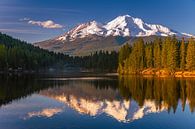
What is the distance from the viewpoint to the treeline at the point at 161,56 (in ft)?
463

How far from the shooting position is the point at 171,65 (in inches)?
5595

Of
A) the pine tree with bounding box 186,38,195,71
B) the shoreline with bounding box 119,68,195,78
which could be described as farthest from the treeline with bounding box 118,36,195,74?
the shoreline with bounding box 119,68,195,78

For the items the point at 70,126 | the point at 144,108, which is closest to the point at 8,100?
the point at 144,108

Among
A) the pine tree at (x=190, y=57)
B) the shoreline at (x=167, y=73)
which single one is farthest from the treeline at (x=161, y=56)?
the shoreline at (x=167, y=73)

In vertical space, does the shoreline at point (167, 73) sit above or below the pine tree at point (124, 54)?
below

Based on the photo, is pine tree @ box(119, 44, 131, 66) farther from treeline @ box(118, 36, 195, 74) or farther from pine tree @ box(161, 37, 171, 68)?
pine tree @ box(161, 37, 171, 68)

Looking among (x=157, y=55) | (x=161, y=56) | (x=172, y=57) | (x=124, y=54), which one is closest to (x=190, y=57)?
(x=172, y=57)

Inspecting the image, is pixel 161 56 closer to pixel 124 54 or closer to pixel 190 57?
pixel 190 57

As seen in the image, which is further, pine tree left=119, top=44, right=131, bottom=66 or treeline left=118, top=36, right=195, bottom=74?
pine tree left=119, top=44, right=131, bottom=66

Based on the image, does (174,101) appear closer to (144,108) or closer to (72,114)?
(144,108)

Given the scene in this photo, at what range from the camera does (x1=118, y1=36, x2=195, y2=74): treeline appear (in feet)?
463

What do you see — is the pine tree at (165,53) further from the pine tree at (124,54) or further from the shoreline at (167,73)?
the pine tree at (124,54)

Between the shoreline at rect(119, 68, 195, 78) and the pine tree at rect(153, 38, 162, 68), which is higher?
the pine tree at rect(153, 38, 162, 68)

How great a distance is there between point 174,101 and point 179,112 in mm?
10363
